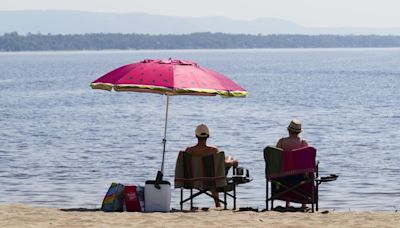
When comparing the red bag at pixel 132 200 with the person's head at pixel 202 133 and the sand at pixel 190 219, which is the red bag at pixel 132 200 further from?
the person's head at pixel 202 133

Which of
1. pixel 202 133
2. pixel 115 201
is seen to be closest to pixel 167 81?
pixel 202 133

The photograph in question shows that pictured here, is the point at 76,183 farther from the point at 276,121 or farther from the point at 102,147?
the point at 276,121

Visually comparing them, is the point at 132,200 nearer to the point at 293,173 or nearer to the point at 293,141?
the point at 293,173

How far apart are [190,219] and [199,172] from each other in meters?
1.14

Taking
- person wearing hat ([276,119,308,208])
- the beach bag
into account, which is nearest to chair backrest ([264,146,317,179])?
person wearing hat ([276,119,308,208])

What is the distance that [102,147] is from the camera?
27.2 metres

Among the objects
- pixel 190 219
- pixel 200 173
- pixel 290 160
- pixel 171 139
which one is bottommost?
pixel 171 139

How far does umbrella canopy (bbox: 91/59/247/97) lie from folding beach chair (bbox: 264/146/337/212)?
0.83 meters

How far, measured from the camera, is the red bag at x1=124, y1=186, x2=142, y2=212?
12367mm

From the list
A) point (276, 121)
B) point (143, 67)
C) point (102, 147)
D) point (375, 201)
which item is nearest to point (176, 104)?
point (276, 121)

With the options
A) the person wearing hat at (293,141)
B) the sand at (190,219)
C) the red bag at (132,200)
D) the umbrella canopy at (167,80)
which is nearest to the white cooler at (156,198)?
the red bag at (132,200)

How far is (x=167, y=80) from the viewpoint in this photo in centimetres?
1223

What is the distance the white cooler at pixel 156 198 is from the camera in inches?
489

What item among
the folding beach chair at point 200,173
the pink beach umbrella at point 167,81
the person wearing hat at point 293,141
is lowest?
the folding beach chair at point 200,173
